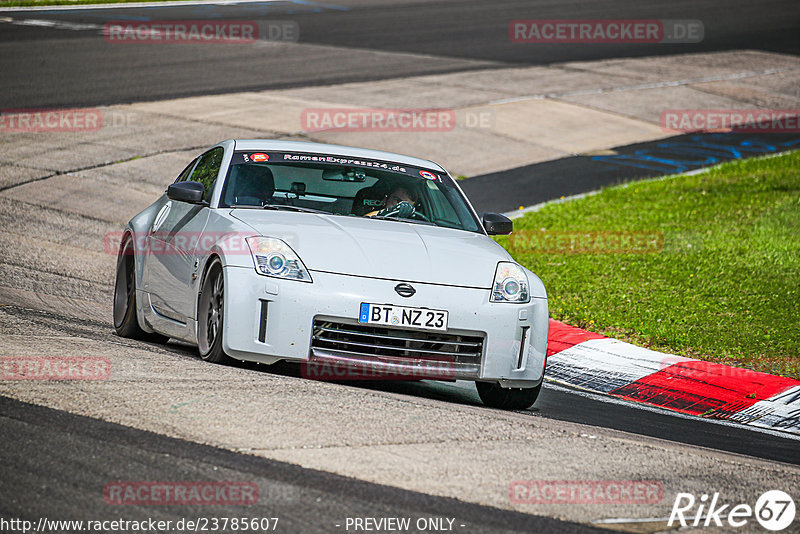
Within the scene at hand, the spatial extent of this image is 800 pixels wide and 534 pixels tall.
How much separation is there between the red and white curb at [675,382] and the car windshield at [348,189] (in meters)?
1.63

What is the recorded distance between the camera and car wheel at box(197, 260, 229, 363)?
6512 millimetres

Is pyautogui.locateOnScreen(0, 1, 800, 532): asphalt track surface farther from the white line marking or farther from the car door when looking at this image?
the car door

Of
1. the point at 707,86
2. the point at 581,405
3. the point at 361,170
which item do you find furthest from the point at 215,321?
the point at 707,86

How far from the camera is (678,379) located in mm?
8336

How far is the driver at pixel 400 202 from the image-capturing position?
7.74m

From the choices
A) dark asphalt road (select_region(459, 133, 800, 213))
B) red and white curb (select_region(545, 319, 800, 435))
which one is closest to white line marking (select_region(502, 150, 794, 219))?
dark asphalt road (select_region(459, 133, 800, 213))

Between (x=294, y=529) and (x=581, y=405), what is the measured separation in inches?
148

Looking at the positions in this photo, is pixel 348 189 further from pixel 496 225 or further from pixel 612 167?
pixel 612 167

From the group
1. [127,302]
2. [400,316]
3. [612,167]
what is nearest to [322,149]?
[127,302]

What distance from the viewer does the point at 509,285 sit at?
678 cm

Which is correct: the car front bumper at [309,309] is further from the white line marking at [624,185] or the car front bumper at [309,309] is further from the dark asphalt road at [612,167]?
the dark asphalt road at [612,167]

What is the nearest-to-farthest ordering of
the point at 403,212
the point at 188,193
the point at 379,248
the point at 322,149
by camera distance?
the point at 379,248 < the point at 188,193 < the point at 403,212 < the point at 322,149

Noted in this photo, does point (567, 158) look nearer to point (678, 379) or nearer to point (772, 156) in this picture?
point (772, 156)

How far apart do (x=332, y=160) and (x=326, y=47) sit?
1989 cm
